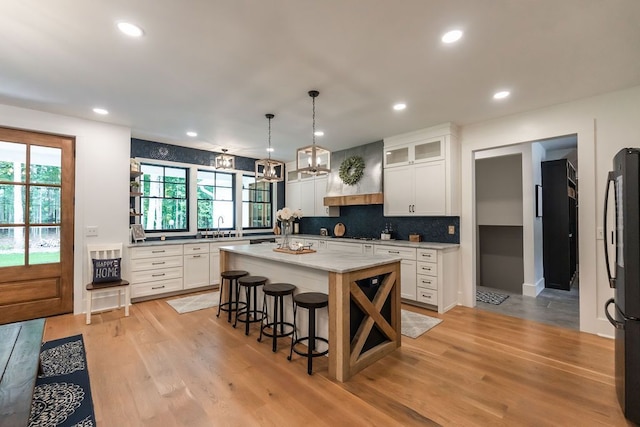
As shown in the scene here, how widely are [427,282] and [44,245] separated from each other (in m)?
5.30

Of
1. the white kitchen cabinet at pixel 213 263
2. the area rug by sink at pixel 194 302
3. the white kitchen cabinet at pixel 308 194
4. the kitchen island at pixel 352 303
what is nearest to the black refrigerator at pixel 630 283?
the kitchen island at pixel 352 303

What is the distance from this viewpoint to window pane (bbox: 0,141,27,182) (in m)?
3.69

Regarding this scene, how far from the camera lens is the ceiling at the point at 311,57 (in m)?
1.98

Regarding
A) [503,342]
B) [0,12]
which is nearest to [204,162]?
[0,12]

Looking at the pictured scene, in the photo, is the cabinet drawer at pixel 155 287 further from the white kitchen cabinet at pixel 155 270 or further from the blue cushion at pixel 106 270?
the blue cushion at pixel 106 270

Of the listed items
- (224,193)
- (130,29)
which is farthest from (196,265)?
(130,29)

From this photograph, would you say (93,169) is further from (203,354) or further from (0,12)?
(203,354)

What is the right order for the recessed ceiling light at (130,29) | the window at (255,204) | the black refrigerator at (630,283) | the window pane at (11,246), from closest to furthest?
1. the black refrigerator at (630,283)
2. the recessed ceiling light at (130,29)
3. the window pane at (11,246)
4. the window at (255,204)

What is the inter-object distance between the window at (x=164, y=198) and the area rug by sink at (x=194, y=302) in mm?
1536

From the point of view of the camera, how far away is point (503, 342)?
3.11 m

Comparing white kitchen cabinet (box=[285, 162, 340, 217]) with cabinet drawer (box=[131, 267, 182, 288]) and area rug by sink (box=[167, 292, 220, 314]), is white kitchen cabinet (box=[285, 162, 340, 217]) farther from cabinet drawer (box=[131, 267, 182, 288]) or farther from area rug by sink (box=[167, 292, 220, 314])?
cabinet drawer (box=[131, 267, 182, 288])

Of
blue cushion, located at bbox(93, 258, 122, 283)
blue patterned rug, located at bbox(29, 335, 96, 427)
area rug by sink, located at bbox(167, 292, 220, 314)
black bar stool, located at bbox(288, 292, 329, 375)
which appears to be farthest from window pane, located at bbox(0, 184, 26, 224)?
black bar stool, located at bbox(288, 292, 329, 375)

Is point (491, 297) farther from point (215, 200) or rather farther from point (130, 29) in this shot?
point (130, 29)

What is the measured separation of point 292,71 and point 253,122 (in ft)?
5.46
